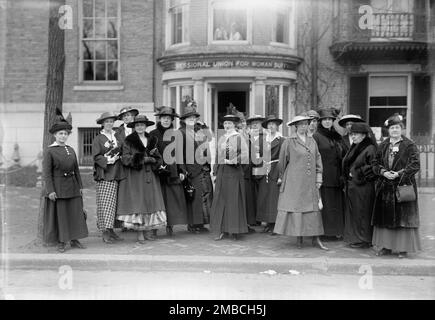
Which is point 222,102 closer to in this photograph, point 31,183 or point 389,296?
point 31,183

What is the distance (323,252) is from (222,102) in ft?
32.0

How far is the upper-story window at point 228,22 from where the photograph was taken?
16156 mm

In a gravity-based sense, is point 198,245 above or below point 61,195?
below

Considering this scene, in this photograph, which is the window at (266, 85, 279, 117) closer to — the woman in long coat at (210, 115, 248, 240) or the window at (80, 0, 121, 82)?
the window at (80, 0, 121, 82)

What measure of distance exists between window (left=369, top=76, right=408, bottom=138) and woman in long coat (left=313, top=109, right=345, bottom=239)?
355 inches

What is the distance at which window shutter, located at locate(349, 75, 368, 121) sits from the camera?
55.4ft

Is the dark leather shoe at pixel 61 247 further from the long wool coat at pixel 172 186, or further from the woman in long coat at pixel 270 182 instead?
the woman in long coat at pixel 270 182

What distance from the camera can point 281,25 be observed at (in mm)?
16578

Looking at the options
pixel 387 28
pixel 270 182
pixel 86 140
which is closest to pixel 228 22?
pixel 387 28

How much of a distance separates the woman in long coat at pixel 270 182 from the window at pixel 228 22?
7242mm

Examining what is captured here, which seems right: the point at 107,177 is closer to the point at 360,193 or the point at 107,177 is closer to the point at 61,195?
the point at 61,195

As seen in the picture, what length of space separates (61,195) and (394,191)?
4.39m

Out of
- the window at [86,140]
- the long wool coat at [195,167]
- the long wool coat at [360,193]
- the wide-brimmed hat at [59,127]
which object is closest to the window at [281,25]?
the window at [86,140]

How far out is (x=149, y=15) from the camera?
16719 millimetres
